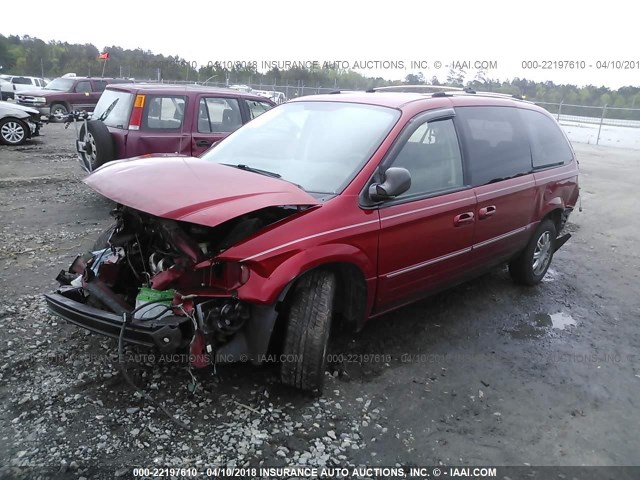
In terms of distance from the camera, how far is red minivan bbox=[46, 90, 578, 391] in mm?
2719

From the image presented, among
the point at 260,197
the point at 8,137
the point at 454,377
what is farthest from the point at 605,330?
the point at 8,137

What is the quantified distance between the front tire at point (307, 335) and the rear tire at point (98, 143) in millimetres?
4603

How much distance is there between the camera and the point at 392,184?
307 centimetres

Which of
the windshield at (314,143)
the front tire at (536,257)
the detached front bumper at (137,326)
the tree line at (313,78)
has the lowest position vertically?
the front tire at (536,257)

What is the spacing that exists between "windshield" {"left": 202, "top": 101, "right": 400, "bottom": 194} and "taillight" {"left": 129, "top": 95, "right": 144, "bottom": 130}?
318 cm

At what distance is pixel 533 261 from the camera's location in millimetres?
4984

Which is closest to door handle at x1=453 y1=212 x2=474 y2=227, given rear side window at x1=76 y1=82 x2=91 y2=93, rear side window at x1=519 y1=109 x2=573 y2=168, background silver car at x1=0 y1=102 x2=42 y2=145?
rear side window at x1=519 y1=109 x2=573 y2=168

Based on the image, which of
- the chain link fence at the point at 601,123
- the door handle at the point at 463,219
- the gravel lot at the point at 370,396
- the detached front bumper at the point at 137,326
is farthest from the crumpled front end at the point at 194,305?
the chain link fence at the point at 601,123

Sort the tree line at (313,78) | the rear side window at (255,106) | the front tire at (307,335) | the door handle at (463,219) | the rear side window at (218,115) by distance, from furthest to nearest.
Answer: the tree line at (313,78) < the rear side window at (255,106) < the rear side window at (218,115) < the door handle at (463,219) < the front tire at (307,335)

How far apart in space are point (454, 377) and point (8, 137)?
Result: 1258cm

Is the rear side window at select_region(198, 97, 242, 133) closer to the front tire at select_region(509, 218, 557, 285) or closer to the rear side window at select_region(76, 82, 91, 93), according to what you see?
the front tire at select_region(509, 218, 557, 285)

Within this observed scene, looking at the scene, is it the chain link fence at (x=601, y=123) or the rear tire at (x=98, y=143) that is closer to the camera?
the rear tire at (x=98, y=143)

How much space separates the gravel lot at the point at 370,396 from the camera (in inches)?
102

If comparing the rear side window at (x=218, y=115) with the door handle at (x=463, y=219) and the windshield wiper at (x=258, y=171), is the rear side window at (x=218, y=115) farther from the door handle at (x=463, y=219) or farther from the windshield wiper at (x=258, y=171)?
the door handle at (x=463, y=219)
